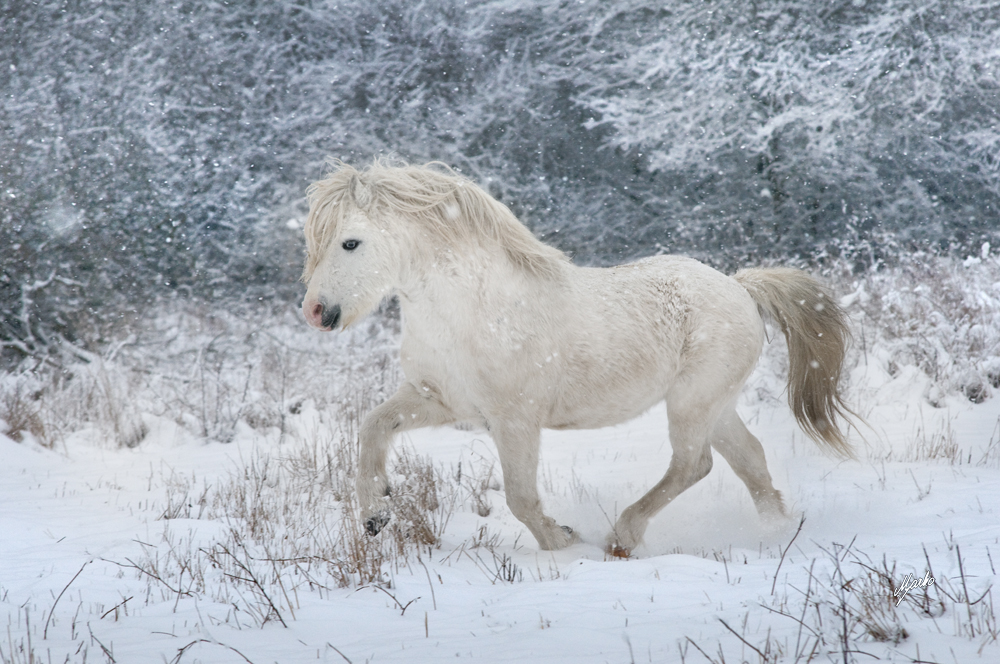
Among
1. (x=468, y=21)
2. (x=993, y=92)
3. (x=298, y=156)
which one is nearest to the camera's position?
(x=993, y=92)

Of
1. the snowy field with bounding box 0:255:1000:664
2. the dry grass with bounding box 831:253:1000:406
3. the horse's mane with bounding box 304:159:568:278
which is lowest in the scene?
the snowy field with bounding box 0:255:1000:664

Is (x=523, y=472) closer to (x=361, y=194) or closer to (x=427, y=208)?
(x=427, y=208)

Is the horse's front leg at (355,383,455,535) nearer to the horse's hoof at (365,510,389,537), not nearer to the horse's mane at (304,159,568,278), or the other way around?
the horse's hoof at (365,510,389,537)

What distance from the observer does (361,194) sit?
Result: 3559 mm

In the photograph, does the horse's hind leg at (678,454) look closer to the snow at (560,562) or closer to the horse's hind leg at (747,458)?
the snow at (560,562)

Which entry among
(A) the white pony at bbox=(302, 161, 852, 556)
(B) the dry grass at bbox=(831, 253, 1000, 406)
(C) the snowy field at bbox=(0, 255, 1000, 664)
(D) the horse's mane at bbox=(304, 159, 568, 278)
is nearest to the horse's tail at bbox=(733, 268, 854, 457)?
(A) the white pony at bbox=(302, 161, 852, 556)

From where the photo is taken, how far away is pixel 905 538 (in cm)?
336

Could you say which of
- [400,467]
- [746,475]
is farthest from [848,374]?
[400,467]

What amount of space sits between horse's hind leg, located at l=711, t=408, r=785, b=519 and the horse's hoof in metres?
2.15

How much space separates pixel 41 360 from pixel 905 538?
9.92 metres

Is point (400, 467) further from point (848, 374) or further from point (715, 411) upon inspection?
point (848, 374)

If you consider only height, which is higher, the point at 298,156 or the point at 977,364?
the point at 298,156

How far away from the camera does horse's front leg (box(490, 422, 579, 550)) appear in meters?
3.59

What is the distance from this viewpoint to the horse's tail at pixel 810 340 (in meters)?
4.58
